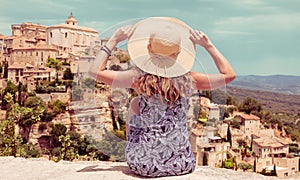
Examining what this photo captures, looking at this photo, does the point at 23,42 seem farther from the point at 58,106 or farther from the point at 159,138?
the point at 159,138

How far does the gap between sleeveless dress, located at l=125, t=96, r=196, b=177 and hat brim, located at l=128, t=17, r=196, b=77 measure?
23 cm

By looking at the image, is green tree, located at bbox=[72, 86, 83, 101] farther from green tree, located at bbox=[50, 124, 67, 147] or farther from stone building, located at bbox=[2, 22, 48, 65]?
stone building, located at bbox=[2, 22, 48, 65]

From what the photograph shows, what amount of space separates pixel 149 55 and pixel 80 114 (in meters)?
0.84

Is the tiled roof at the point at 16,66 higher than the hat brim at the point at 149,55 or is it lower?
higher

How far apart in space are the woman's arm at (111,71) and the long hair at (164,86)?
0.09m

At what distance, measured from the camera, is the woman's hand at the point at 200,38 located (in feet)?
10.3

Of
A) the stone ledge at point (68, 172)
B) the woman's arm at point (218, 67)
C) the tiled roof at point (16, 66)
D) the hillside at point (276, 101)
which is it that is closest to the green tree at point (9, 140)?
the stone ledge at point (68, 172)

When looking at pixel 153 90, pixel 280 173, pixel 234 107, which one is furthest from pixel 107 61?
pixel 234 107

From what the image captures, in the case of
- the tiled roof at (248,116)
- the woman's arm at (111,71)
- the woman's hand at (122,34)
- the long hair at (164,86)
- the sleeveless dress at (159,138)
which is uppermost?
the woman's hand at (122,34)

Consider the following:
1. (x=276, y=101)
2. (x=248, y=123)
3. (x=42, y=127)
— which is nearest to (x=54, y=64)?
(x=42, y=127)

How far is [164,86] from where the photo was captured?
10.1 feet

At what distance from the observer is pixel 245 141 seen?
33125mm

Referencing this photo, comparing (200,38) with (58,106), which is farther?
(58,106)

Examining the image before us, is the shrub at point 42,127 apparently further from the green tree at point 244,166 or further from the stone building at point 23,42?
the green tree at point 244,166
